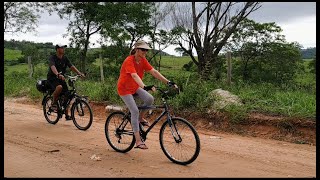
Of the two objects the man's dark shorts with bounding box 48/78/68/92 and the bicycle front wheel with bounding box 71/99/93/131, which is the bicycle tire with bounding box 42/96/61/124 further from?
the bicycle front wheel with bounding box 71/99/93/131

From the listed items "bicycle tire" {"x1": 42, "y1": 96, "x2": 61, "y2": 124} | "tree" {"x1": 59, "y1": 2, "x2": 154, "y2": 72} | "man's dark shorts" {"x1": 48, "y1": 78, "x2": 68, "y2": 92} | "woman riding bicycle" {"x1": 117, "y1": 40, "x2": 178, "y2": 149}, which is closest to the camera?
"woman riding bicycle" {"x1": 117, "y1": 40, "x2": 178, "y2": 149}

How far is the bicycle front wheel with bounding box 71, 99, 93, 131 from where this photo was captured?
7.99 meters

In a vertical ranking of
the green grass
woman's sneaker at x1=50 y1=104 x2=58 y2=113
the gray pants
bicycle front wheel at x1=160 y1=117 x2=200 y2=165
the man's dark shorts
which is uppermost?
the green grass

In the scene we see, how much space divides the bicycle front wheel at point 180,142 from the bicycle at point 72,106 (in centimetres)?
264

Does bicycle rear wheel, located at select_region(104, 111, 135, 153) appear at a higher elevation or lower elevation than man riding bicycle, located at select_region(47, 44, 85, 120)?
lower

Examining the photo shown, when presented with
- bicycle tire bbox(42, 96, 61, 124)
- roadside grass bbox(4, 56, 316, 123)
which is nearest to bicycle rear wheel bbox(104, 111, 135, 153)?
A: bicycle tire bbox(42, 96, 61, 124)

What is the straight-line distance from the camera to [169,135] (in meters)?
5.58

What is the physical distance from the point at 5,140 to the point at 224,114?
4.66 meters

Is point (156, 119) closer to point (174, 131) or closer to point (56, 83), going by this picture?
point (174, 131)

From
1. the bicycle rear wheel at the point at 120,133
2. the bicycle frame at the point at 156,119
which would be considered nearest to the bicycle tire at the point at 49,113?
the bicycle rear wheel at the point at 120,133

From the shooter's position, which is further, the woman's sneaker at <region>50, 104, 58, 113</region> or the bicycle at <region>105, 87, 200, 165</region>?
the woman's sneaker at <region>50, 104, 58, 113</region>

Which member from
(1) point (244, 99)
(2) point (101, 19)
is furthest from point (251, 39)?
(1) point (244, 99)

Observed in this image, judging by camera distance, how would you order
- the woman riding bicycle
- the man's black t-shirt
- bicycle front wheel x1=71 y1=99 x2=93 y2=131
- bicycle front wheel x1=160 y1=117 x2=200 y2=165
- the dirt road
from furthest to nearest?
the man's black t-shirt, bicycle front wheel x1=71 y1=99 x2=93 y2=131, the woman riding bicycle, bicycle front wheel x1=160 y1=117 x2=200 y2=165, the dirt road
